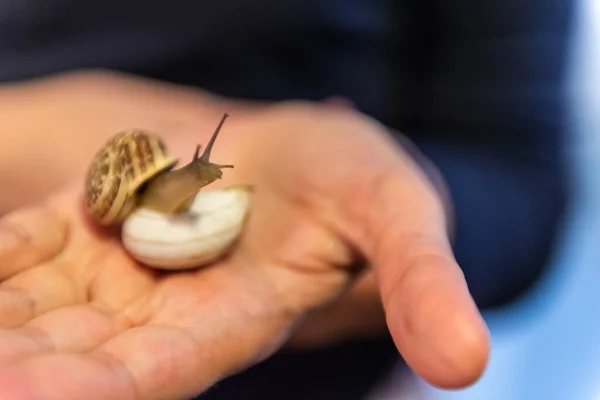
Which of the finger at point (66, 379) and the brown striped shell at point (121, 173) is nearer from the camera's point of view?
the finger at point (66, 379)

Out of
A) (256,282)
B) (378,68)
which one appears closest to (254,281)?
(256,282)

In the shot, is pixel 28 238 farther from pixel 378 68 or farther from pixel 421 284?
pixel 378 68

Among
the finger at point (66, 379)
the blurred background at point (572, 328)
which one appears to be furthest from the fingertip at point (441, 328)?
the blurred background at point (572, 328)

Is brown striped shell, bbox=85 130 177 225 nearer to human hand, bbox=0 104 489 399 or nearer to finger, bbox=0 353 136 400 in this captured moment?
human hand, bbox=0 104 489 399

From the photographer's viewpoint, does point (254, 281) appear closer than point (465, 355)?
No

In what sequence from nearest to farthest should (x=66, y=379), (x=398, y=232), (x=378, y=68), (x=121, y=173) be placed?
(x=66, y=379)
(x=398, y=232)
(x=121, y=173)
(x=378, y=68)

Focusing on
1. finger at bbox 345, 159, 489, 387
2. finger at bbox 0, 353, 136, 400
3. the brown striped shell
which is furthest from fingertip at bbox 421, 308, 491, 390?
the brown striped shell

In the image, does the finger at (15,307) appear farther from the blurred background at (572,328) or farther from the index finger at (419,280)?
the blurred background at (572,328)
